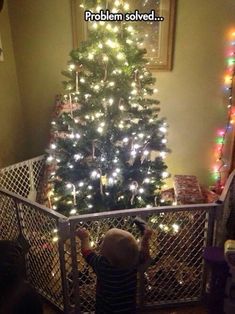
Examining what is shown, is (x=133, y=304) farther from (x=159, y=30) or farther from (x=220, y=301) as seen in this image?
(x=159, y=30)

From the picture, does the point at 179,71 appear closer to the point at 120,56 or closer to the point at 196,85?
the point at 196,85

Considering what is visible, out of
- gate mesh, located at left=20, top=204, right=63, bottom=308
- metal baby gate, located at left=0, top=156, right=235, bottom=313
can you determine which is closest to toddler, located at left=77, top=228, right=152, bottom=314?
metal baby gate, located at left=0, top=156, right=235, bottom=313

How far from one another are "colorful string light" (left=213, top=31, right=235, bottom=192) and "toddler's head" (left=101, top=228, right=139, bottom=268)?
1.90 meters

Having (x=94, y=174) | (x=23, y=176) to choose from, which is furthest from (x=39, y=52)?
(x=94, y=174)

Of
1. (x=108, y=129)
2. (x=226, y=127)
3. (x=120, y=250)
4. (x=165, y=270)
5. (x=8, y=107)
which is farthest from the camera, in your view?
(x=226, y=127)

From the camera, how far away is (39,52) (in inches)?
116

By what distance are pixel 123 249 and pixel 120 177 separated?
95cm

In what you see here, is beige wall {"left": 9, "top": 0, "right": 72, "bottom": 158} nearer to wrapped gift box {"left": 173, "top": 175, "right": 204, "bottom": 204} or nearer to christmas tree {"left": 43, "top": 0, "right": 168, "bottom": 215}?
christmas tree {"left": 43, "top": 0, "right": 168, "bottom": 215}

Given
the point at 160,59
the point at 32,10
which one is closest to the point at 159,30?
the point at 160,59

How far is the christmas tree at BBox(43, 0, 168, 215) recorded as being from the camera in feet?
6.61

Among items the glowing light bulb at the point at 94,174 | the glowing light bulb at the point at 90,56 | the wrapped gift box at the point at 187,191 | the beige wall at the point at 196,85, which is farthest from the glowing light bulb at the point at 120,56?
the wrapped gift box at the point at 187,191

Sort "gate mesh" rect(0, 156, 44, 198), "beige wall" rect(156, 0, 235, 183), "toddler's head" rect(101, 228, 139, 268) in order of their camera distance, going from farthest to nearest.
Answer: "beige wall" rect(156, 0, 235, 183) → "gate mesh" rect(0, 156, 44, 198) → "toddler's head" rect(101, 228, 139, 268)

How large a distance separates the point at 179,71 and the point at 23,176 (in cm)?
192

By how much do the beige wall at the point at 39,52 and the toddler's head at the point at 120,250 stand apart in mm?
2207
